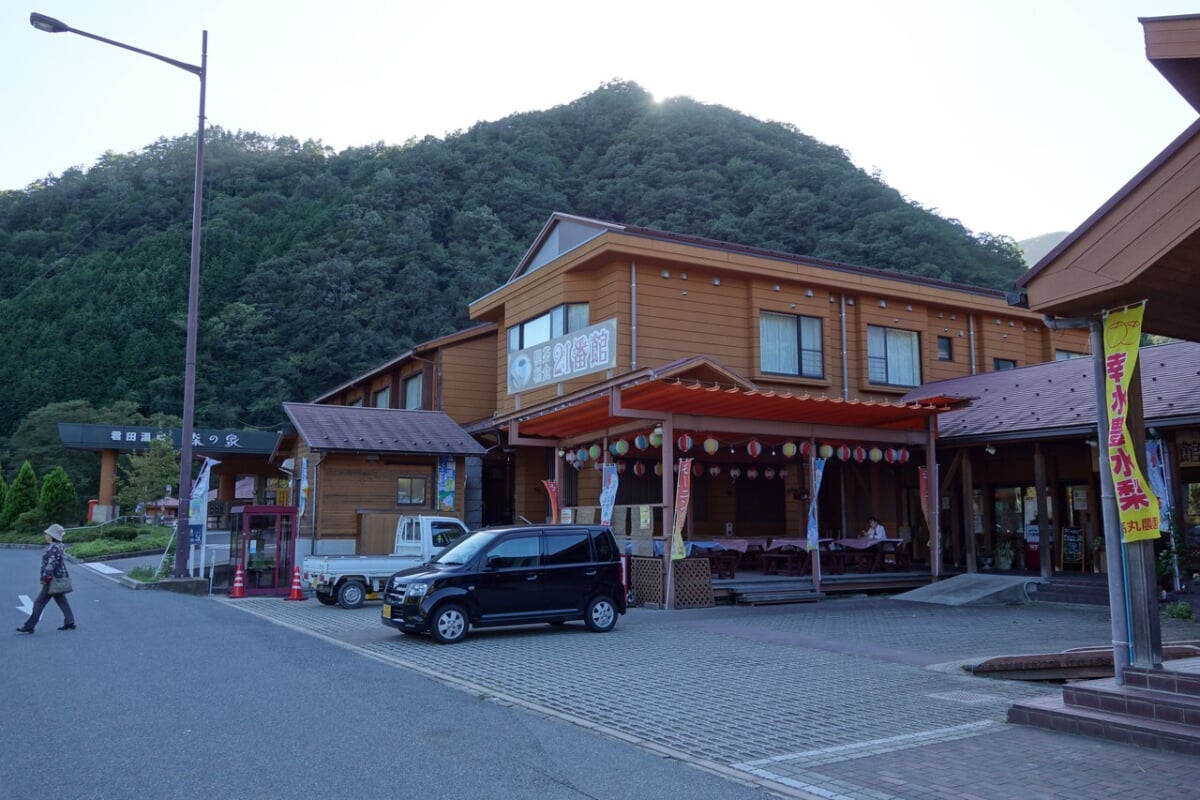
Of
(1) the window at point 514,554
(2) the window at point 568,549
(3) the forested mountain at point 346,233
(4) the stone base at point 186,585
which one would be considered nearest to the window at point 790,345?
(2) the window at point 568,549

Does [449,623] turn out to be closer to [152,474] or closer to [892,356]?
[892,356]

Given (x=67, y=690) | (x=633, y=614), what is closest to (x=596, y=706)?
(x=67, y=690)

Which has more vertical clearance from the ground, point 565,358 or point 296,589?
point 565,358

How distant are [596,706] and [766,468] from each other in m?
15.5

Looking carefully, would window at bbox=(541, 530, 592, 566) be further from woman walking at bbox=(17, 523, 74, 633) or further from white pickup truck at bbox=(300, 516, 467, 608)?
woman walking at bbox=(17, 523, 74, 633)

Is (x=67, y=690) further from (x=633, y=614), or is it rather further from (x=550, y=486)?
(x=550, y=486)

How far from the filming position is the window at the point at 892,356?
24734 mm

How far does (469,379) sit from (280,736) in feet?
70.8

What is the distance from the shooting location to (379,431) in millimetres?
23250

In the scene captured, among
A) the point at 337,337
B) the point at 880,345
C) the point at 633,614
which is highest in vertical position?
the point at 337,337

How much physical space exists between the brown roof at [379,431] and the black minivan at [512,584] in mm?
9011

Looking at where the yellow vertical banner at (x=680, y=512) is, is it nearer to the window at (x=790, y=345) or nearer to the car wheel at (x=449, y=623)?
the car wheel at (x=449, y=623)

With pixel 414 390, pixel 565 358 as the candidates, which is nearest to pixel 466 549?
pixel 565 358

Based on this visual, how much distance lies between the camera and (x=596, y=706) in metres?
8.52
